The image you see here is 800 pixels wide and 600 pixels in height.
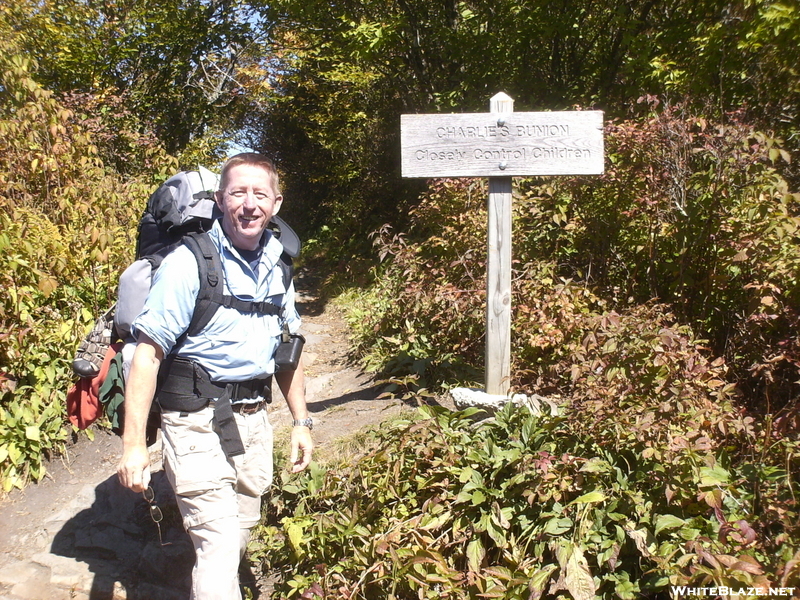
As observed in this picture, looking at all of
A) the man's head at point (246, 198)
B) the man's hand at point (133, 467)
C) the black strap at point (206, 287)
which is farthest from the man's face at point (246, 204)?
the man's hand at point (133, 467)

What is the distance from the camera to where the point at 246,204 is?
8.61 ft

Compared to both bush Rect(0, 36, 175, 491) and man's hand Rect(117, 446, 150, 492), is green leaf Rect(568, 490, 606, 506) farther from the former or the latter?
bush Rect(0, 36, 175, 491)

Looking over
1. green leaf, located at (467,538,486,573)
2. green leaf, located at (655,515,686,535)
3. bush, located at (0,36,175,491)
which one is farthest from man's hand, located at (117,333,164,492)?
bush, located at (0,36,175,491)

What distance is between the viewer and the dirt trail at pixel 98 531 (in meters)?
3.66

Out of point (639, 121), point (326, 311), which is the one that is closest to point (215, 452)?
point (639, 121)

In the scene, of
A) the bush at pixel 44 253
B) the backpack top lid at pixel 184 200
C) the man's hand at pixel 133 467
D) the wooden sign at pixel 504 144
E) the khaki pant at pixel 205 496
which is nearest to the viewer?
the man's hand at pixel 133 467

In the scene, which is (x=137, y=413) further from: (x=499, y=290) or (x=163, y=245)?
(x=499, y=290)

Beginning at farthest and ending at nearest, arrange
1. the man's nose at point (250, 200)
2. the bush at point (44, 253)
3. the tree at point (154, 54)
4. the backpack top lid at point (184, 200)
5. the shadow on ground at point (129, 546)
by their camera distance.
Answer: the tree at point (154, 54)
the bush at point (44, 253)
the shadow on ground at point (129, 546)
the backpack top lid at point (184, 200)
the man's nose at point (250, 200)

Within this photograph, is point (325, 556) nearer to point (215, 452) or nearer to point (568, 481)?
point (215, 452)

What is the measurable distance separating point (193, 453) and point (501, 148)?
2.40 m

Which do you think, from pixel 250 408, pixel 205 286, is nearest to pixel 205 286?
pixel 205 286

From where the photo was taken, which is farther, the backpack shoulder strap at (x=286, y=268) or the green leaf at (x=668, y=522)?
the backpack shoulder strap at (x=286, y=268)

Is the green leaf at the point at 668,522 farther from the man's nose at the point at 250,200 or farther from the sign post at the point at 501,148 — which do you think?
the man's nose at the point at 250,200

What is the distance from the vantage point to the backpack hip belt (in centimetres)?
257
